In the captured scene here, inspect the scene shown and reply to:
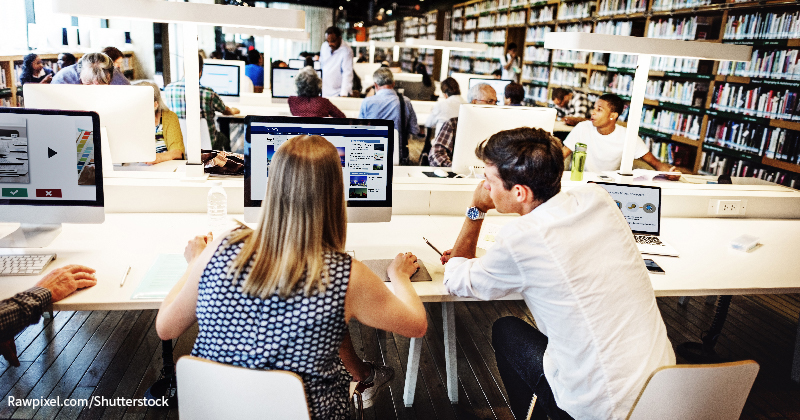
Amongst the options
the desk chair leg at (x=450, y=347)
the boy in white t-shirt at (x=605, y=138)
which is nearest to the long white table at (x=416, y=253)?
the desk chair leg at (x=450, y=347)

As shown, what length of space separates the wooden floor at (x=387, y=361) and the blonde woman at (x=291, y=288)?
3.52 feet

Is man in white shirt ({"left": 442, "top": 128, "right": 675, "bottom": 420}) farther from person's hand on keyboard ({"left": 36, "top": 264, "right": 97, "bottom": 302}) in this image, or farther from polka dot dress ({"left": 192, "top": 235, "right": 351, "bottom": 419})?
person's hand on keyboard ({"left": 36, "top": 264, "right": 97, "bottom": 302})

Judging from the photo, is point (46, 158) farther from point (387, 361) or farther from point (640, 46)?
point (640, 46)

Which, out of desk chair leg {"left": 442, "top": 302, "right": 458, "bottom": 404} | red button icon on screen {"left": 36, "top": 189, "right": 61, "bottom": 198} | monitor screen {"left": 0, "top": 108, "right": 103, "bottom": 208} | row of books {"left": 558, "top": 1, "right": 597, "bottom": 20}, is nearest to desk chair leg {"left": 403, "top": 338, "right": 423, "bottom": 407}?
desk chair leg {"left": 442, "top": 302, "right": 458, "bottom": 404}

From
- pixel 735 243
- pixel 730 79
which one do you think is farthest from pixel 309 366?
pixel 730 79

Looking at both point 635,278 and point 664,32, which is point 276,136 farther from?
point 664,32

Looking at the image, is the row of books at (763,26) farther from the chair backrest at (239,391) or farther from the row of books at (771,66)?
the chair backrest at (239,391)

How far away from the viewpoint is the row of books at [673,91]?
5.46 meters

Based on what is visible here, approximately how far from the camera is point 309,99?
15.0ft

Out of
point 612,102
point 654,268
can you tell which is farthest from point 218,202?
point 612,102

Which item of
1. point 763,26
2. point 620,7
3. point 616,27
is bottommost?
point 763,26

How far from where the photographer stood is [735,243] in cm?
236

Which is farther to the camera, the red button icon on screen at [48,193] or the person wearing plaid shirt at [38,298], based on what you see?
the red button icon on screen at [48,193]

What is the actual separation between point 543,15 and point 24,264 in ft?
26.9
